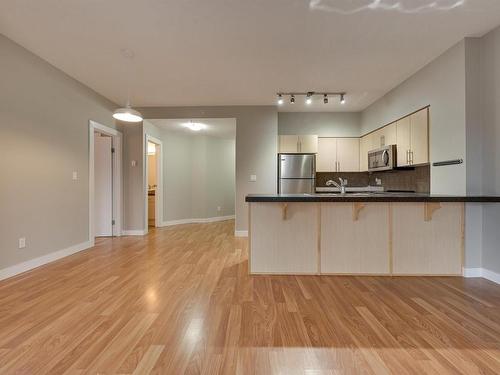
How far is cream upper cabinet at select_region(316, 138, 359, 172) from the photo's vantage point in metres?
5.84

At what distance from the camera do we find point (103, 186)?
17.8 feet

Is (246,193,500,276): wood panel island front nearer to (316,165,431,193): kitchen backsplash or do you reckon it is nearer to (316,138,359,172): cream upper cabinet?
(316,165,431,193): kitchen backsplash

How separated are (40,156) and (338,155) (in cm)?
519

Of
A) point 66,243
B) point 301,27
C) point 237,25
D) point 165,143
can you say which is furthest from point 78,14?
point 165,143

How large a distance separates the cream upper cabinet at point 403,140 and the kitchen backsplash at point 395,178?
11.5 inches

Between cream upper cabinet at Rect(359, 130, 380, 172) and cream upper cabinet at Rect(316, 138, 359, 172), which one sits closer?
cream upper cabinet at Rect(359, 130, 380, 172)

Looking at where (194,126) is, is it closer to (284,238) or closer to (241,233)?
(241,233)

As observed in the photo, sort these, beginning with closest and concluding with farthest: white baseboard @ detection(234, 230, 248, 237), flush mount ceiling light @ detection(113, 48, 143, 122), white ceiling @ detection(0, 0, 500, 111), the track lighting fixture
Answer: white ceiling @ detection(0, 0, 500, 111), flush mount ceiling light @ detection(113, 48, 143, 122), the track lighting fixture, white baseboard @ detection(234, 230, 248, 237)

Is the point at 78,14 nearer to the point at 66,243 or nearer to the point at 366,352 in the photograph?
the point at 66,243

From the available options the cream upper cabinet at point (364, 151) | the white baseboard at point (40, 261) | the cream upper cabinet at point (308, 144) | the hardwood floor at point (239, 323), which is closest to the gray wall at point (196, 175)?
the white baseboard at point (40, 261)

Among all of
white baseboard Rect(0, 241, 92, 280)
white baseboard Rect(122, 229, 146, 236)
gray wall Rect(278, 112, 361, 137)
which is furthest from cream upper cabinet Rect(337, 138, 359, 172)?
white baseboard Rect(0, 241, 92, 280)

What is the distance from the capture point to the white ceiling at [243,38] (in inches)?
97.7

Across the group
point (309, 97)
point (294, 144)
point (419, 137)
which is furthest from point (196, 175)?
point (419, 137)

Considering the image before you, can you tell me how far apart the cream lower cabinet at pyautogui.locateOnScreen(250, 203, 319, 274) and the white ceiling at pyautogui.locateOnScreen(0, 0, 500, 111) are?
185 cm
